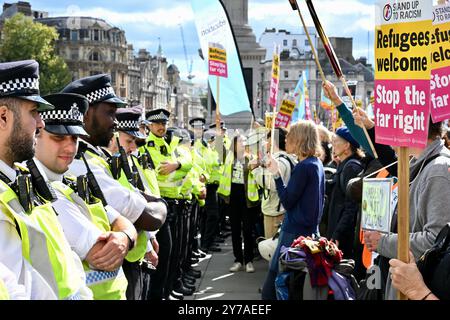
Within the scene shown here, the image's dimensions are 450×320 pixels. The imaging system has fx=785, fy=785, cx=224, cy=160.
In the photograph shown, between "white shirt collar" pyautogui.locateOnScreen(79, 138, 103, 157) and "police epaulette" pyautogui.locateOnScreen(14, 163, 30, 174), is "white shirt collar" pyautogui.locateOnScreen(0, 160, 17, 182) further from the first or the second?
"white shirt collar" pyautogui.locateOnScreen(79, 138, 103, 157)

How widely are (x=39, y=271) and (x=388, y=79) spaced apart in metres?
1.97

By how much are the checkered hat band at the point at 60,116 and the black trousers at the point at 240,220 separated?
7.32 m

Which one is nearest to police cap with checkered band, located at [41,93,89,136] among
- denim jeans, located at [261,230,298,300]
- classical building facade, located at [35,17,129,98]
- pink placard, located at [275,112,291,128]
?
denim jeans, located at [261,230,298,300]

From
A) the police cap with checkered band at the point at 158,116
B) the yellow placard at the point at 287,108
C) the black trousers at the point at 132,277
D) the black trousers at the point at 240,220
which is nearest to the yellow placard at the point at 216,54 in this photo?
the police cap with checkered band at the point at 158,116

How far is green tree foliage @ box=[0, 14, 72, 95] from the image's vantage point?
7231 centimetres

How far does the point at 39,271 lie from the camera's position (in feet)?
9.89

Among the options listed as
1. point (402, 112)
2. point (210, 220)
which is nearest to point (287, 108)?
point (210, 220)

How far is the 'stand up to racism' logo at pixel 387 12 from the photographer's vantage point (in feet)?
12.9

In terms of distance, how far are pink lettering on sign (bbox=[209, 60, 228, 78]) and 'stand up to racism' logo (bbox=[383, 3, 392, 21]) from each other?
6.80 metres

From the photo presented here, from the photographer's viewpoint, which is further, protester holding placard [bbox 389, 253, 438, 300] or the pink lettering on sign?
the pink lettering on sign

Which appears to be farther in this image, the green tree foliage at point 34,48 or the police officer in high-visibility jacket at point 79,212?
the green tree foliage at point 34,48

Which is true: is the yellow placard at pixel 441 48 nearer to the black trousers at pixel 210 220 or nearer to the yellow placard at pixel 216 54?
the yellow placard at pixel 216 54

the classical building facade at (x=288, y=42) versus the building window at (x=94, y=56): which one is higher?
the classical building facade at (x=288, y=42)

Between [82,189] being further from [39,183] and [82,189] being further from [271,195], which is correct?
[271,195]
